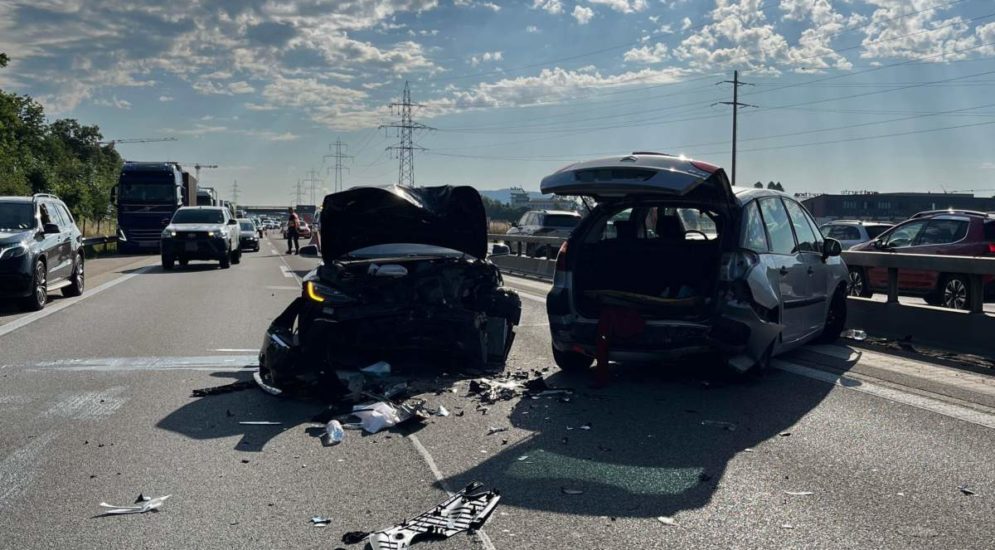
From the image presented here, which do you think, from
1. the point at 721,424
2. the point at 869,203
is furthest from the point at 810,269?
the point at 869,203

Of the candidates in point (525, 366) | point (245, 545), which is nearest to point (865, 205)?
point (525, 366)

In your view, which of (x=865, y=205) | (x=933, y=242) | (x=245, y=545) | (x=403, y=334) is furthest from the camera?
(x=865, y=205)

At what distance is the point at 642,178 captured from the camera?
771cm

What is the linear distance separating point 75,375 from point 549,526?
6.00m

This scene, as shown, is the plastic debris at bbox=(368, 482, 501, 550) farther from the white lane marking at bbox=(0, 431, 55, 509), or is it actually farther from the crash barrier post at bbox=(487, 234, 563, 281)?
the crash barrier post at bbox=(487, 234, 563, 281)

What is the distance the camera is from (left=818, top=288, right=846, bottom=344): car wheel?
34.7 ft

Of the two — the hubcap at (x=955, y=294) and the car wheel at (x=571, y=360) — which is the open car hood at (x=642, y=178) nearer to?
the car wheel at (x=571, y=360)

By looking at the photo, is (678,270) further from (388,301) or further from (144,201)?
(144,201)

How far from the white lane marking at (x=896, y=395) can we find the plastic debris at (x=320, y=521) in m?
4.67

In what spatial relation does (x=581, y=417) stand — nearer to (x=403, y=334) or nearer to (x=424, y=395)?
(x=424, y=395)

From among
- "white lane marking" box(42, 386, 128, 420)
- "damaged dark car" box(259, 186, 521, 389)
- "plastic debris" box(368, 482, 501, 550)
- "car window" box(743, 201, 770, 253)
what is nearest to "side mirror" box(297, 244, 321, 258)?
"damaged dark car" box(259, 186, 521, 389)

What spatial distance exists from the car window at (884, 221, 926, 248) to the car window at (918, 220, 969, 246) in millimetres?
158

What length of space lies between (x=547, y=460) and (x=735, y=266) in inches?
115

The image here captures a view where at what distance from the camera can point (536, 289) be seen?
66.0 feet
